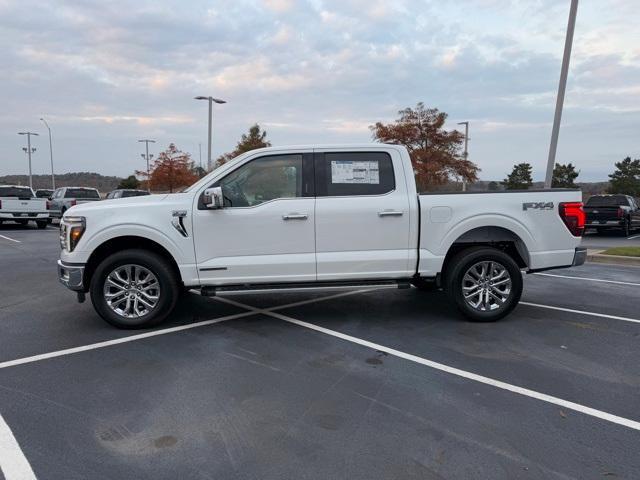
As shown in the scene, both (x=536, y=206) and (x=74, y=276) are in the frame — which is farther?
(x=536, y=206)

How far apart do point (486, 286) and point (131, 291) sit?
4.07 meters

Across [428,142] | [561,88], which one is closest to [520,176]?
[428,142]

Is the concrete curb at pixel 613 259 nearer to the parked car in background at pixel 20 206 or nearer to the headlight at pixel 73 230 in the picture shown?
the headlight at pixel 73 230

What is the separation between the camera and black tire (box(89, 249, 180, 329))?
5.57m

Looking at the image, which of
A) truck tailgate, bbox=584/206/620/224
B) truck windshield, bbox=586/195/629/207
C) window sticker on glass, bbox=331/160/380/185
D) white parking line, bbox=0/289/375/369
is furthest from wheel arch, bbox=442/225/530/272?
truck windshield, bbox=586/195/629/207

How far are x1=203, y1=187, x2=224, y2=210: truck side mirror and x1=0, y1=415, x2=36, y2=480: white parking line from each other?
2832 millimetres

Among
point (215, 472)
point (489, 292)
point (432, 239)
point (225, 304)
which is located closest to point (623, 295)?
point (489, 292)

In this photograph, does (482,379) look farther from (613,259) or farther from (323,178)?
(613,259)

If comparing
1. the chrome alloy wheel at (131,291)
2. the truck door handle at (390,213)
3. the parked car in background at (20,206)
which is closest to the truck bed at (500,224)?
the truck door handle at (390,213)

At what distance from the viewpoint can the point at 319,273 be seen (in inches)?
228

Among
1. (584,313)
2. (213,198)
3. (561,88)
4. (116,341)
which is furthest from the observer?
(561,88)

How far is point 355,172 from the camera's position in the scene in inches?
233

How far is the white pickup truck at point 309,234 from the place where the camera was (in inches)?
221

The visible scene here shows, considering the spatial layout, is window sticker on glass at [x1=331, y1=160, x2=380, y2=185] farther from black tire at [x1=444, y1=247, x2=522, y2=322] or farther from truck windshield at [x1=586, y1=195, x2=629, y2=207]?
truck windshield at [x1=586, y1=195, x2=629, y2=207]
